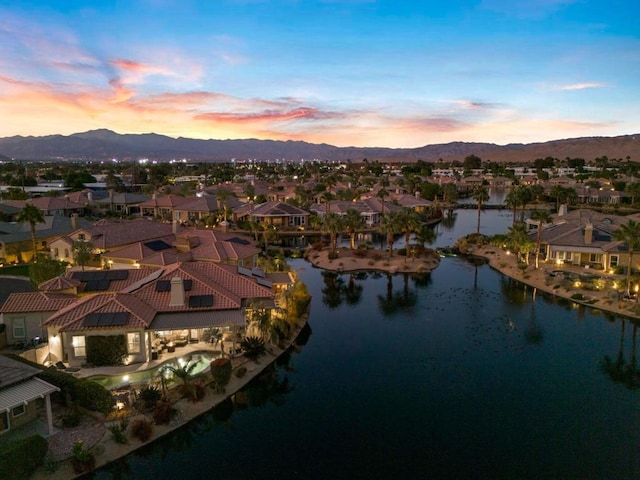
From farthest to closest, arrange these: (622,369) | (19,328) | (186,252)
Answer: (186,252) → (19,328) → (622,369)

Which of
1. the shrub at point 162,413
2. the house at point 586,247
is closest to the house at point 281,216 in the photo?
the house at point 586,247

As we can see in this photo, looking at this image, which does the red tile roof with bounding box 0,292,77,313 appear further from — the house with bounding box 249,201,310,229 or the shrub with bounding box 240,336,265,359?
the house with bounding box 249,201,310,229

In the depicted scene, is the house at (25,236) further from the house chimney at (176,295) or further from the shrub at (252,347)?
the shrub at (252,347)

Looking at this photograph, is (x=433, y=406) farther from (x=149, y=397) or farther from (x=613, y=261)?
(x=613, y=261)

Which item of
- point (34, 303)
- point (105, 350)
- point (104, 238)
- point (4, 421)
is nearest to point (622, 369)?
point (105, 350)

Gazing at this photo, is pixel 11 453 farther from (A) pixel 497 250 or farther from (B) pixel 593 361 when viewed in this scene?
(A) pixel 497 250

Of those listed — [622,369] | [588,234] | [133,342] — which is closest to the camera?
[133,342]

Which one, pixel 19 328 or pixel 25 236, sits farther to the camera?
pixel 25 236
